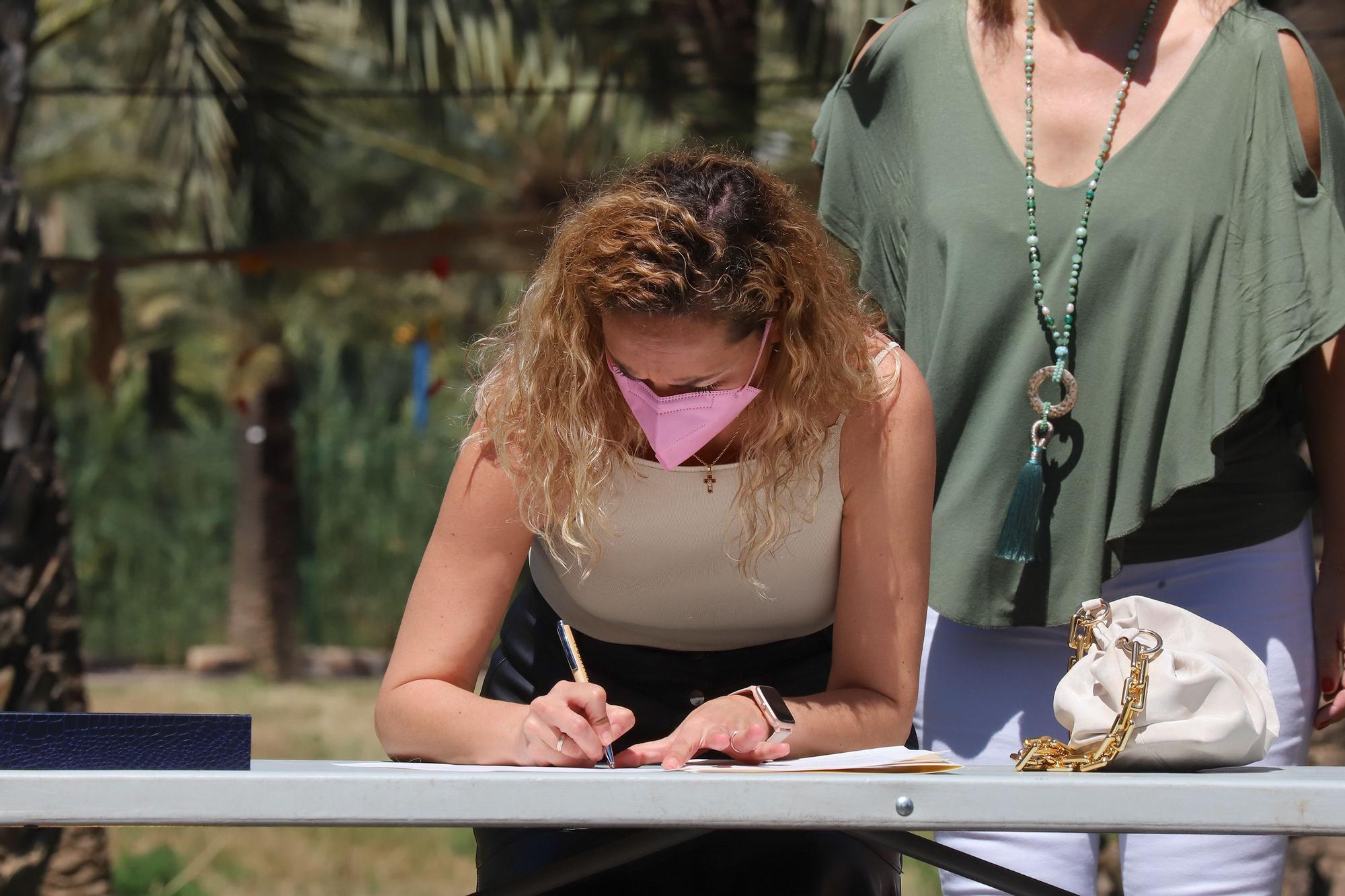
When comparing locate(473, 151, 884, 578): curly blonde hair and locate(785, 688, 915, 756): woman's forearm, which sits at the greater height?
locate(473, 151, 884, 578): curly blonde hair

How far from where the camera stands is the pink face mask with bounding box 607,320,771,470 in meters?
1.72

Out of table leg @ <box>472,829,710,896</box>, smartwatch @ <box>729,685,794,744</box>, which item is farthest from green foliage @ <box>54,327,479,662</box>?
table leg @ <box>472,829,710,896</box>

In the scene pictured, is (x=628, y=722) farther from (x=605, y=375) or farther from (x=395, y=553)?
(x=395, y=553)

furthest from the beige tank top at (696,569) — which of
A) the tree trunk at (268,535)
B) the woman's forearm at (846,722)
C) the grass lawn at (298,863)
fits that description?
the tree trunk at (268,535)

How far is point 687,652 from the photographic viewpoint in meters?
1.89

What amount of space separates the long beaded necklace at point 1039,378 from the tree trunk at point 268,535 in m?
11.0

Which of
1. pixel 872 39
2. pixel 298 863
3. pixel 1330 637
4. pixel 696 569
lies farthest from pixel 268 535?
pixel 1330 637

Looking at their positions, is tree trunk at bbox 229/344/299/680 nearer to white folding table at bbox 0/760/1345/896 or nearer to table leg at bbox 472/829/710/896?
table leg at bbox 472/829/710/896

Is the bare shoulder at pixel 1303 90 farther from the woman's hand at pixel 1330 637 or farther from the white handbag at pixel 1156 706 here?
the white handbag at pixel 1156 706

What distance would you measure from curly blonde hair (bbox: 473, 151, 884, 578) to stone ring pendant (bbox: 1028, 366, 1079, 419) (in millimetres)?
208

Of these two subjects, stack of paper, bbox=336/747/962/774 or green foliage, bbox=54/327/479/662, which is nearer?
stack of paper, bbox=336/747/962/774

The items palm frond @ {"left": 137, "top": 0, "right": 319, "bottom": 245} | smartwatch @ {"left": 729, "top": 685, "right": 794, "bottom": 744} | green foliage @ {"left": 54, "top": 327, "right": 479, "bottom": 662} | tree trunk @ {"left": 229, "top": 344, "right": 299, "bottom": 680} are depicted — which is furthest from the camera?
green foliage @ {"left": 54, "top": 327, "right": 479, "bottom": 662}

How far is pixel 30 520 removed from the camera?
3957 millimetres

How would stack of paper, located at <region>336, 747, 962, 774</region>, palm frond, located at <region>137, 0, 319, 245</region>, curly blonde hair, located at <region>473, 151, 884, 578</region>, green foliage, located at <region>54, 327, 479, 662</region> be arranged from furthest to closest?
green foliage, located at <region>54, 327, 479, 662</region> → palm frond, located at <region>137, 0, 319, 245</region> → curly blonde hair, located at <region>473, 151, 884, 578</region> → stack of paper, located at <region>336, 747, 962, 774</region>
